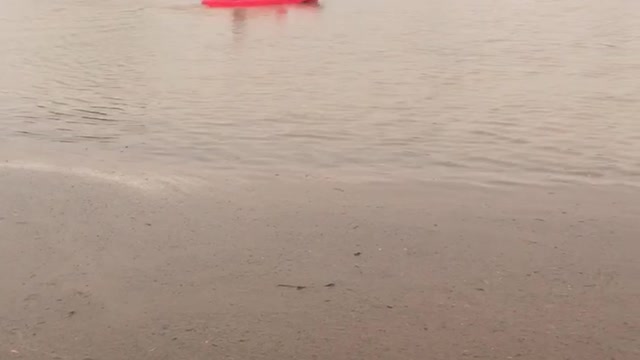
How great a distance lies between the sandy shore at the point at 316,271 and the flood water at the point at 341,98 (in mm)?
1006

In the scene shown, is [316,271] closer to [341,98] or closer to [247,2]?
[341,98]

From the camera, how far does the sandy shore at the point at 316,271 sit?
Result: 167 inches

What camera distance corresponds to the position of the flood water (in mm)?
8219

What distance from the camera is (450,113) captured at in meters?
10.4

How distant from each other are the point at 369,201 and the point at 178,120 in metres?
4.40

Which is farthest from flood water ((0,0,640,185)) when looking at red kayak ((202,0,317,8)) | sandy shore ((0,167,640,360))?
red kayak ((202,0,317,8))

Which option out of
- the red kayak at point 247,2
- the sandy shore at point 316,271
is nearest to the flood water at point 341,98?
the sandy shore at point 316,271

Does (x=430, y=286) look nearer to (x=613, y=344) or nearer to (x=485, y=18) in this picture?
(x=613, y=344)

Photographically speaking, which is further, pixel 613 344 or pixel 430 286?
pixel 430 286

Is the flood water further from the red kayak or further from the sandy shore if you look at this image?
the red kayak

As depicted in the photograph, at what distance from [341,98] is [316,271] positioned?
6.71 metres

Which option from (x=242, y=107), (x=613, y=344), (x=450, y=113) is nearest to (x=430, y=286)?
(x=613, y=344)

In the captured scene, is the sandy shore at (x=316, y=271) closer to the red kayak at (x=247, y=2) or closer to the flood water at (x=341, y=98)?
the flood water at (x=341, y=98)

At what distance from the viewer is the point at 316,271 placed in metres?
5.17
